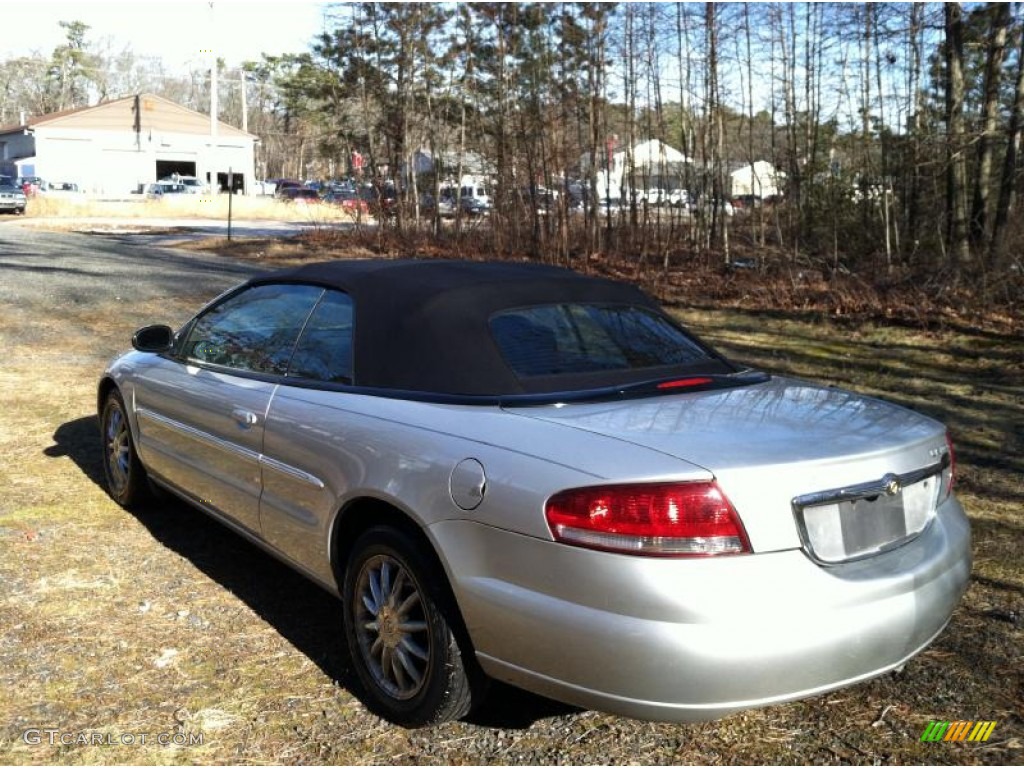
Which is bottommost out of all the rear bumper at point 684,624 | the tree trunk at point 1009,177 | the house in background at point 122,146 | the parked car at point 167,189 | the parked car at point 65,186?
the rear bumper at point 684,624

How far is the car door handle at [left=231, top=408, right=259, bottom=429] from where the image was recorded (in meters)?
3.95

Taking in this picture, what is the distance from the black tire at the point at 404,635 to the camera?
3.03 m

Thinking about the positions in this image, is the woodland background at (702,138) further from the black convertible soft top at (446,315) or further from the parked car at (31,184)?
the parked car at (31,184)

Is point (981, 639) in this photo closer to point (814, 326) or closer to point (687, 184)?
point (814, 326)

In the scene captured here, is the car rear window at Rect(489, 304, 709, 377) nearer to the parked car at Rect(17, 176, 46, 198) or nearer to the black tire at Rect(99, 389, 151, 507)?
the black tire at Rect(99, 389, 151, 507)

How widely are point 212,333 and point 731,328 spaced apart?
8.27 meters

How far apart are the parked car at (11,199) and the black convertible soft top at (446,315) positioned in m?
41.0

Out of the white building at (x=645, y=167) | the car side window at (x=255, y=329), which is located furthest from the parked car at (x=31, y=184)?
the car side window at (x=255, y=329)

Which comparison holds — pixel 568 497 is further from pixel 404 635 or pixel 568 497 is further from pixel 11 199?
pixel 11 199

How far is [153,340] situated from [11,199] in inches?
1579

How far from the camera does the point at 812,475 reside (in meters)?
2.69

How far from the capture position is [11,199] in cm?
3988

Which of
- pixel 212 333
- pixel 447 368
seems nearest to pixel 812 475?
pixel 447 368

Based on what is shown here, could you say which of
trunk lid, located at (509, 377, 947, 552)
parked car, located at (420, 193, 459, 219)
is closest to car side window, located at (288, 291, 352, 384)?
trunk lid, located at (509, 377, 947, 552)
